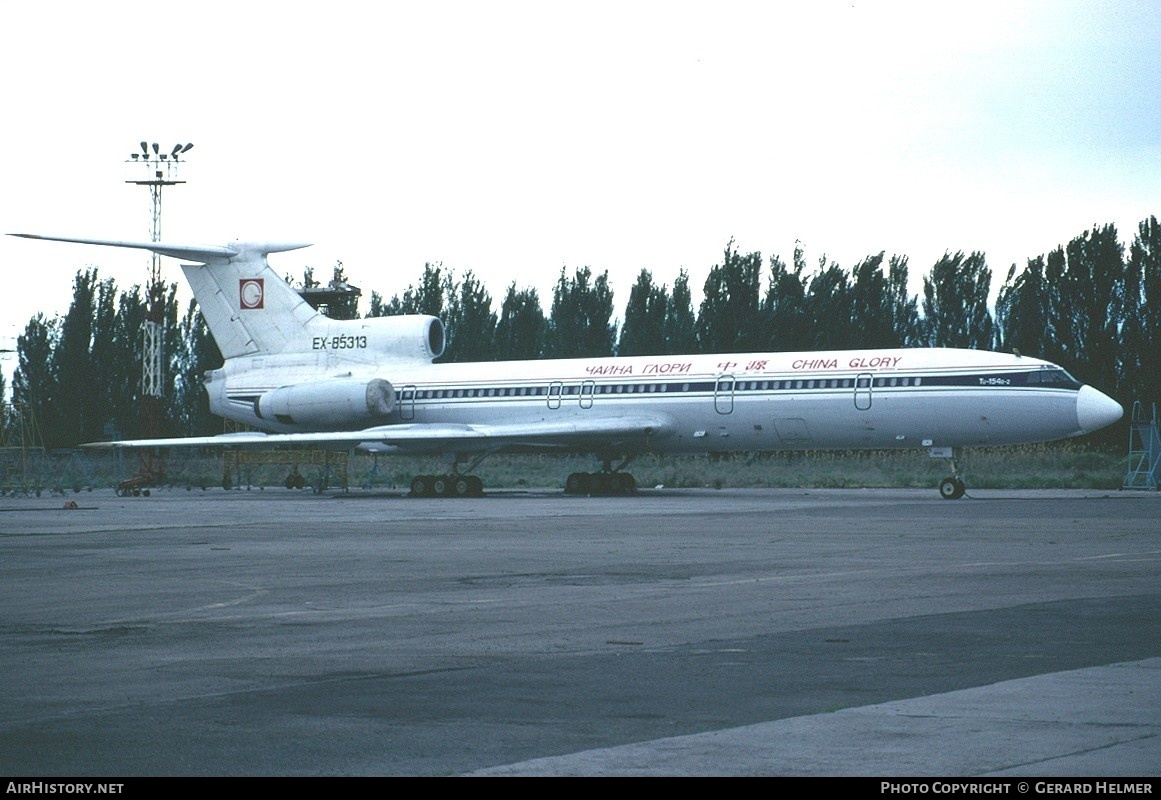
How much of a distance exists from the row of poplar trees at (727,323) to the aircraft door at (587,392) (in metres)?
20.9

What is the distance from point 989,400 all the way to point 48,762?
3025 cm

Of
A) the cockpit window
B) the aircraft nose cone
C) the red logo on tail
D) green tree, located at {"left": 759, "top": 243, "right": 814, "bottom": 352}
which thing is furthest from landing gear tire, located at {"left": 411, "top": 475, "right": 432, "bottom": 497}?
green tree, located at {"left": 759, "top": 243, "right": 814, "bottom": 352}

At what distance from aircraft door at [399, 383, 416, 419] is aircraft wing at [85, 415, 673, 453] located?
1663mm

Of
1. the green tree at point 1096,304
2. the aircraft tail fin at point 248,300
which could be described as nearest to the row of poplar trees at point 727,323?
the green tree at point 1096,304

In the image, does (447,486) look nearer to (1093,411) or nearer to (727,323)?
(1093,411)

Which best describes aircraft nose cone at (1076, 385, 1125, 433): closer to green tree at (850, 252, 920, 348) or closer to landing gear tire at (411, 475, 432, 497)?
landing gear tire at (411, 475, 432, 497)

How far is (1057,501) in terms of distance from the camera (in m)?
30.8

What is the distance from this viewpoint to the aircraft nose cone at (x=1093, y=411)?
3378 cm

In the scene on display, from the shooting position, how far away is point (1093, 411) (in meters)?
33.8

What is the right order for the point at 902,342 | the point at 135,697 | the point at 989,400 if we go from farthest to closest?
1. the point at 902,342
2. the point at 989,400
3. the point at 135,697

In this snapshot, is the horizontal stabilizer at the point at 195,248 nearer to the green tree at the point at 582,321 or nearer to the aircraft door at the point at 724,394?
the aircraft door at the point at 724,394

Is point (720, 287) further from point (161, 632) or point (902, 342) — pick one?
point (161, 632)

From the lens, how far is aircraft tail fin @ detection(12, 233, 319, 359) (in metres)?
44.7
